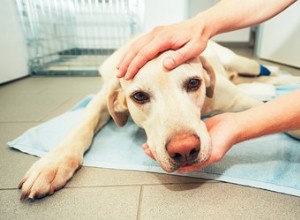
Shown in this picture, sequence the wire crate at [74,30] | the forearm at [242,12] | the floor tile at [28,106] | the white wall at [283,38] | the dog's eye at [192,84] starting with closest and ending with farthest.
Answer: the dog's eye at [192,84], the forearm at [242,12], the floor tile at [28,106], the white wall at [283,38], the wire crate at [74,30]

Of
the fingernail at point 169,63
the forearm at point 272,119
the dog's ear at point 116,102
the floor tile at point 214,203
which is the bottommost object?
the floor tile at point 214,203

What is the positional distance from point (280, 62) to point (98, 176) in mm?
3143

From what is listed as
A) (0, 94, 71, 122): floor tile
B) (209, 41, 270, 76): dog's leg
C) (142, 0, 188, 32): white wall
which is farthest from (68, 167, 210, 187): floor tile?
(142, 0, 188, 32): white wall

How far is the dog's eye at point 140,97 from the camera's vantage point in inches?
39.8

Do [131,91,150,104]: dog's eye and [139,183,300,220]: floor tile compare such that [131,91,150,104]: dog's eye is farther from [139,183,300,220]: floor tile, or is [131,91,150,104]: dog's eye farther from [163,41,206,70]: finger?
[139,183,300,220]: floor tile

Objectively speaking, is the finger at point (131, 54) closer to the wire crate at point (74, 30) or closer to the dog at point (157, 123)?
the dog at point (157, 123)

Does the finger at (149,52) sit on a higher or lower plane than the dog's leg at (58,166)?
higher

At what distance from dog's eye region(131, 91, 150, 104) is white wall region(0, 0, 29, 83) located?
2.27 meters

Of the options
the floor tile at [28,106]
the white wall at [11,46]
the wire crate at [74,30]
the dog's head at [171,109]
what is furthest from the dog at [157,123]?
the wire crate at [74,30]

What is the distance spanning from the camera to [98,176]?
3.37 feet

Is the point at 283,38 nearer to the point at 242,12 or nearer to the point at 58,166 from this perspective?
the point at 242,12

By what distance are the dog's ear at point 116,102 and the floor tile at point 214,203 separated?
416mm

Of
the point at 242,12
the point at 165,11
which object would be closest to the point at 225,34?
the point at 165,11

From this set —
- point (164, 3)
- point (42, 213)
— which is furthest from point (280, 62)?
point (42, 213)
